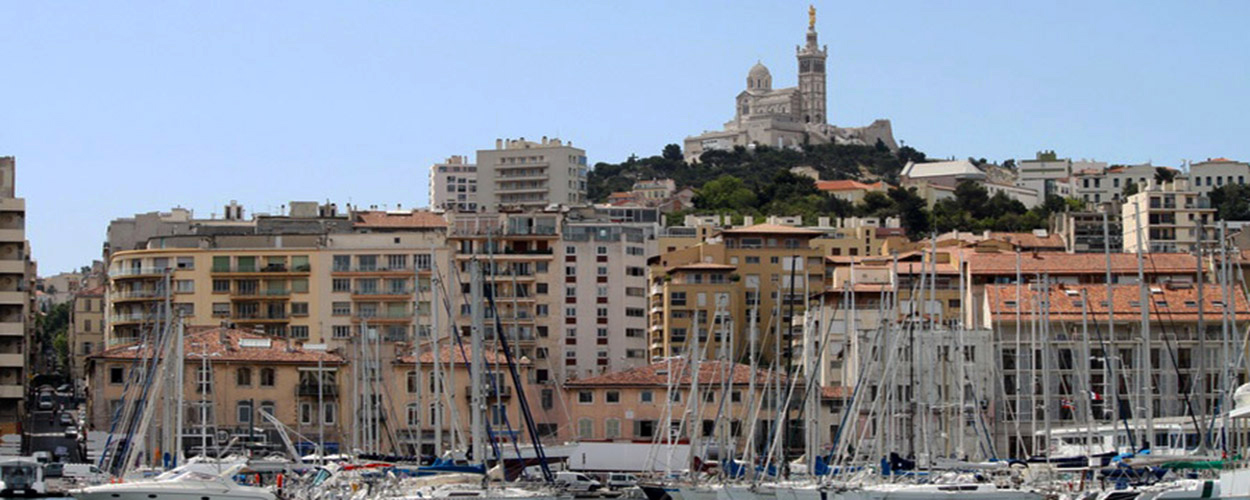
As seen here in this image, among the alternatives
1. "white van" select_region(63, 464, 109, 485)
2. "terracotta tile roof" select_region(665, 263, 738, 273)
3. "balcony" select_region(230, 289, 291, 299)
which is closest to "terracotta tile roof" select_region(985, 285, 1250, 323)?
"terracotta tile roof" select_region(665, 263, 738, 273)

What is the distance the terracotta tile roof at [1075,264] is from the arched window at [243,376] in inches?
1571

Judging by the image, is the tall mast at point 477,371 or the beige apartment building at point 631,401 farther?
the beige apartment building at point 631,401

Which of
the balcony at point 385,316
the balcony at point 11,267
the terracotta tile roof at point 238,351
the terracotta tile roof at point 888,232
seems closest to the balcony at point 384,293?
the balcony at point 385,316

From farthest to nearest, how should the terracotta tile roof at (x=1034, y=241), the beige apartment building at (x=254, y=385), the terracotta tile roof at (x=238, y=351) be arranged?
the terracotta tile roof at (x=1034, y=241) → the terracotta tile roof at (x=238, y=351) → the beige apartment building at (x=254, y=385)

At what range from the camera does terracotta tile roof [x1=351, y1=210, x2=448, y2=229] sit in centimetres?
13862

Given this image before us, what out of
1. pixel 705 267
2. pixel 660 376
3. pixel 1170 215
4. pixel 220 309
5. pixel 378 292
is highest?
pixel 1170 215

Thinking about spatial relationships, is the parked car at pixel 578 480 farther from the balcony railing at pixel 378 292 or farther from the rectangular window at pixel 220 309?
the rectangular window at pixel 220 309

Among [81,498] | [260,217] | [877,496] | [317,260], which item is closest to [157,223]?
[260,217]

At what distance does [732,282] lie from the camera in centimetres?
13600

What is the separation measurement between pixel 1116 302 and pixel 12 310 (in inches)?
2094

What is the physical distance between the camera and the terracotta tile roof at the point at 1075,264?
112 meters

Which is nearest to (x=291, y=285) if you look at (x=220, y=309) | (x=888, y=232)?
(x=220, y=309)

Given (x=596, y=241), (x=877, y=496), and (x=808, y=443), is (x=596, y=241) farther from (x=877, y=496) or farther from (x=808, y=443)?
(x=877, y=496)

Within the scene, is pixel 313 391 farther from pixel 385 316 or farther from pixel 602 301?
pixel 602 301
